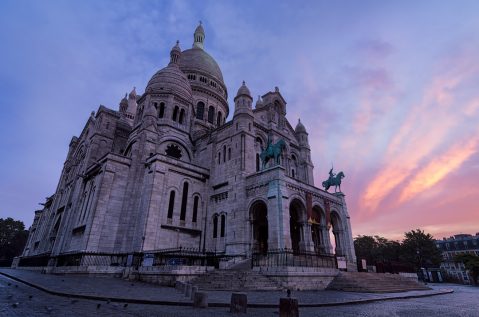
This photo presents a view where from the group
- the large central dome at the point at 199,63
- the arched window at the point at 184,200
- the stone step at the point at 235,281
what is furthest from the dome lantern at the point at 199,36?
the stone step at the point at 235,281

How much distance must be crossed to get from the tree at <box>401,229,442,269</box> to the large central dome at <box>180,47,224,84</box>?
158ft

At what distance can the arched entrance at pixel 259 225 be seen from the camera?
2440 cm

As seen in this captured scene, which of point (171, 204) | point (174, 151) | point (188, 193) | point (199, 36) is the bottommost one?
point (171, 204)

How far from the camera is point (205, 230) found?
90.1ft

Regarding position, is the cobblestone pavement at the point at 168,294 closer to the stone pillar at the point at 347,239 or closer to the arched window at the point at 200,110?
the stone pillar at the point at 347,239

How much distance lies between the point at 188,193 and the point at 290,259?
506 inches

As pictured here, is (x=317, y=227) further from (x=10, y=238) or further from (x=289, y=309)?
(x=10, y=238)

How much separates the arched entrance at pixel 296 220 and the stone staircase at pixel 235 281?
357 inches

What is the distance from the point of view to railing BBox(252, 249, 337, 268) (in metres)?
19.4

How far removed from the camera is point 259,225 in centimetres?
2705

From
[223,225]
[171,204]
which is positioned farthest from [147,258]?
[223,225]

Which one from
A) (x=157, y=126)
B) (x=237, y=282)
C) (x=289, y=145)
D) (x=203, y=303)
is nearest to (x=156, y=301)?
(x=203, y=303)

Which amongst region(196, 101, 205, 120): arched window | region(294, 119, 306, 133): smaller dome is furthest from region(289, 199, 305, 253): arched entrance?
region(196, 101, 205, 120): arched window

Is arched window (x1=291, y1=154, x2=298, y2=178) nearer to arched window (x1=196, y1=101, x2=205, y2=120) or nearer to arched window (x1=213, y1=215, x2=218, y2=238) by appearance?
arched window (x1=213, y1=215, x2=218, y2=238)
